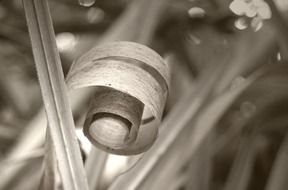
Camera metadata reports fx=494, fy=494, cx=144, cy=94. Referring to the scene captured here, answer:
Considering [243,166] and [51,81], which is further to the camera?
[243,166]

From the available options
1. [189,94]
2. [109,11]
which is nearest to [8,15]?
[109,11]

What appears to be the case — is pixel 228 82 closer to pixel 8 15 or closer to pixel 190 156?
pixel 190 156

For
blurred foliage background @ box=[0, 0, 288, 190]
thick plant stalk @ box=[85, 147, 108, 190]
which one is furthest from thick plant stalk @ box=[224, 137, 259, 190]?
thick plant stalk @ box=[85, 147, 108, 190]

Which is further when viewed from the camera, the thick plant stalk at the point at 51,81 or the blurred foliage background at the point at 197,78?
the blurred foliage background at the point at 197,78

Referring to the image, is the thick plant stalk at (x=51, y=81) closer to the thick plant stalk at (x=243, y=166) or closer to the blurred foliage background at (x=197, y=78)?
the blurred foliage background at (x=197, y=78)

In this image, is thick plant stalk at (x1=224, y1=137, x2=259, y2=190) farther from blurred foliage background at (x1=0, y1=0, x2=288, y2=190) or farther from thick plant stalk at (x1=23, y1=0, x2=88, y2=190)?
thick plant stalk at (x1=23, y1=0, x2=88, y2=190)

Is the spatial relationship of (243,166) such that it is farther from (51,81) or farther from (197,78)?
(51,81)

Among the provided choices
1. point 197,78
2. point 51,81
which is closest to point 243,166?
point 197,78

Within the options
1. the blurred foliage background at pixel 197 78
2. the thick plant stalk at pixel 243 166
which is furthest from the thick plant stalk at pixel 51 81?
the thick plant stalk at pixel 243 166
